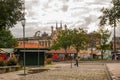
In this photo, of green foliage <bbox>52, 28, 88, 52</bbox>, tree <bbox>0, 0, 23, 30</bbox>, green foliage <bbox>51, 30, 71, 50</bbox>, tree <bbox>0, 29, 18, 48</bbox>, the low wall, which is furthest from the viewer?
green foliage <bbox>51, 30, 71, 50</bbox>

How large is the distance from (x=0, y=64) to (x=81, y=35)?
68402 mm

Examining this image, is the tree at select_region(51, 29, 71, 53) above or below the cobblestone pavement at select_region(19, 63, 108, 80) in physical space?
above

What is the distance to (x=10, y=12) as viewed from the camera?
31.2 meters

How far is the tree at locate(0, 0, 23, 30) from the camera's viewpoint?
97.0 feet

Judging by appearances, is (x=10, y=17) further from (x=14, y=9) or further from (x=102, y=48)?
(x=102, y=48)

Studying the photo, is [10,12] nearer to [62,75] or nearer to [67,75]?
[62,75]

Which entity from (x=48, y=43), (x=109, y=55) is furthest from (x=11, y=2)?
(x=48, y=43)

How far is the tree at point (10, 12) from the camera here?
2956 centimetres

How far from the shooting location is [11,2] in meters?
30.8

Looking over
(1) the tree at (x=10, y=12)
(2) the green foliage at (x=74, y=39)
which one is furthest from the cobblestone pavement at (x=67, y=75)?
(2) the green foliage at (x=74, y=39)

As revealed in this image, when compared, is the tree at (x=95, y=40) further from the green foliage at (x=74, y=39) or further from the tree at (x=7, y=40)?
the tree at (x=7, y=40)

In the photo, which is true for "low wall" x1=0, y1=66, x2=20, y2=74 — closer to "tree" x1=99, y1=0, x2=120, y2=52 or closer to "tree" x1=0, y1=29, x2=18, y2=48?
"tree" x1=99, y1=0, x2=120, y2=52

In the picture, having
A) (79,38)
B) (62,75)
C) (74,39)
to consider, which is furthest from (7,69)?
(74,39)

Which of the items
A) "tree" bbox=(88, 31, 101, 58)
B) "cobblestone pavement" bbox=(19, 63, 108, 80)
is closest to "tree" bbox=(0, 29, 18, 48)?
"tree" bbox=(88, 31, 101, 58)
